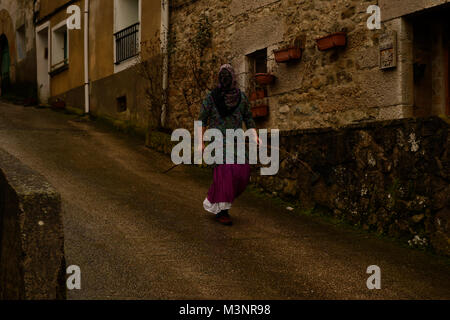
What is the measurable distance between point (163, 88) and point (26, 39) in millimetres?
9477

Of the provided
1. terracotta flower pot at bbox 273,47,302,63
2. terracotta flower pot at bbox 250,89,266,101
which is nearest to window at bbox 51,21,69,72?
terracotta flower pot at bbox 250,89,266,101

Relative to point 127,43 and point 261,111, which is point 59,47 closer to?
point 127,43

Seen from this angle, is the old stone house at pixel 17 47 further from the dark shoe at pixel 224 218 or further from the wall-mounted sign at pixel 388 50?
the wall-mounted sign at pixel 388 50

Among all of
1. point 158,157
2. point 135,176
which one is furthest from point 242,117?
point 158,157

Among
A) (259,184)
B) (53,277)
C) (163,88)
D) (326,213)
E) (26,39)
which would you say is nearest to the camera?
(53,277)

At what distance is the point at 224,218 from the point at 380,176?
5.87 feet

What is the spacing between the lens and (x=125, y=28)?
44.6ft

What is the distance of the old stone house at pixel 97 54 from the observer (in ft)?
43.2

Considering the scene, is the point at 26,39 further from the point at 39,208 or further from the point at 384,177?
the point at 39,208

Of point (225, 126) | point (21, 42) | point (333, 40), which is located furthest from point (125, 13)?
point (225, 126)

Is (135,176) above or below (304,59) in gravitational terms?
below

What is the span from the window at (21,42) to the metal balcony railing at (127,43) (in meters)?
7.29

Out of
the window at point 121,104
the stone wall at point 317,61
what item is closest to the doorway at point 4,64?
the window at point 121,104

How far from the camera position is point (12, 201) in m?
3.91
